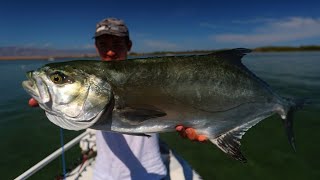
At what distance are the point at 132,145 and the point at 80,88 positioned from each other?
1679 mm

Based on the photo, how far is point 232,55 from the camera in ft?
10.6

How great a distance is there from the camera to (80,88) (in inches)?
105

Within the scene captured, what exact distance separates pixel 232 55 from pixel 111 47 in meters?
1.70

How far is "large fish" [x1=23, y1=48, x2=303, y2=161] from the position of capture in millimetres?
2607

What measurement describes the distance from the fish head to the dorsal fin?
4.09 feet

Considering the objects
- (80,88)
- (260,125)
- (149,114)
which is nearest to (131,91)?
(149,114)

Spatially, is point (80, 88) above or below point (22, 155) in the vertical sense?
above

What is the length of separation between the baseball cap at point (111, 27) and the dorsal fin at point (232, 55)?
4.76 feet

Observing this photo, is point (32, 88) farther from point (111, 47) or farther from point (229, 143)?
point (229, 143)

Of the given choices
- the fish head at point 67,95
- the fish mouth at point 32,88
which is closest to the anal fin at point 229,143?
the fish head at point 67,95

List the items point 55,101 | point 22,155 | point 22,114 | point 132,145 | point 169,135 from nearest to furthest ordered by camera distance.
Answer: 1. point 55,101
2. point 132,145
3. point 22,155
4. point 169,135
5. point 22,114

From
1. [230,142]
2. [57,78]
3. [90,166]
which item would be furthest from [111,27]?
[90,166]

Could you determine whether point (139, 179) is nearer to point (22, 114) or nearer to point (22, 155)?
point (22, 155)

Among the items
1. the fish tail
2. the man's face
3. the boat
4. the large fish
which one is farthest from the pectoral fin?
the boat
